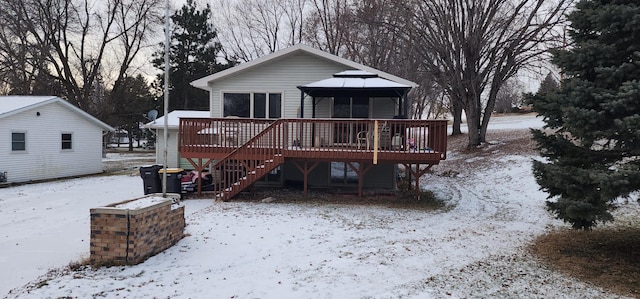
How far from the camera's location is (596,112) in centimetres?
523

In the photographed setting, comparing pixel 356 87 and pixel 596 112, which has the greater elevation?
pixel 356 87

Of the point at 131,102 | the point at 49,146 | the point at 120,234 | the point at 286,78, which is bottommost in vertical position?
the point at 120,234

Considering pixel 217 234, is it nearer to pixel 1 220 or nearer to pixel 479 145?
pixel 1 220

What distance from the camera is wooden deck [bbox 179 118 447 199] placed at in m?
10.2

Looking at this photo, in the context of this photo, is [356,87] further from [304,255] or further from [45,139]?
[45,139]

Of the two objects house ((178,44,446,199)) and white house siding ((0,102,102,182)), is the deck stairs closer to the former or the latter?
house ((178,44,446,199))

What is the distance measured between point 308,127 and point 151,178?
197 inches

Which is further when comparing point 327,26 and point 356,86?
point 327,26

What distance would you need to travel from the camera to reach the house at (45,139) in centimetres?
1552

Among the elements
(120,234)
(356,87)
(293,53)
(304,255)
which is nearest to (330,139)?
(356,87)

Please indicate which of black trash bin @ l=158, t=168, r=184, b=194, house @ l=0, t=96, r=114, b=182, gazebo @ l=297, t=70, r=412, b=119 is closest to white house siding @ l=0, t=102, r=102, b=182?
house @ l=0, t=96, r=114, b=182

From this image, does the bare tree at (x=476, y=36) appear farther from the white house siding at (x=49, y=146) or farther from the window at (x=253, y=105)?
the white house siding at (x=49, y=146)

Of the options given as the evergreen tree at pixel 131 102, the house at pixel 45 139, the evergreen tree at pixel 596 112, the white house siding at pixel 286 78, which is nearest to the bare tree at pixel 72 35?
the evergreen tree at pixel 131 102

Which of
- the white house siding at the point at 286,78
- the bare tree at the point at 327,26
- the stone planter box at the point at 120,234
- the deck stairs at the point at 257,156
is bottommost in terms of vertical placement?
the stone planter box at the point at 120,234
